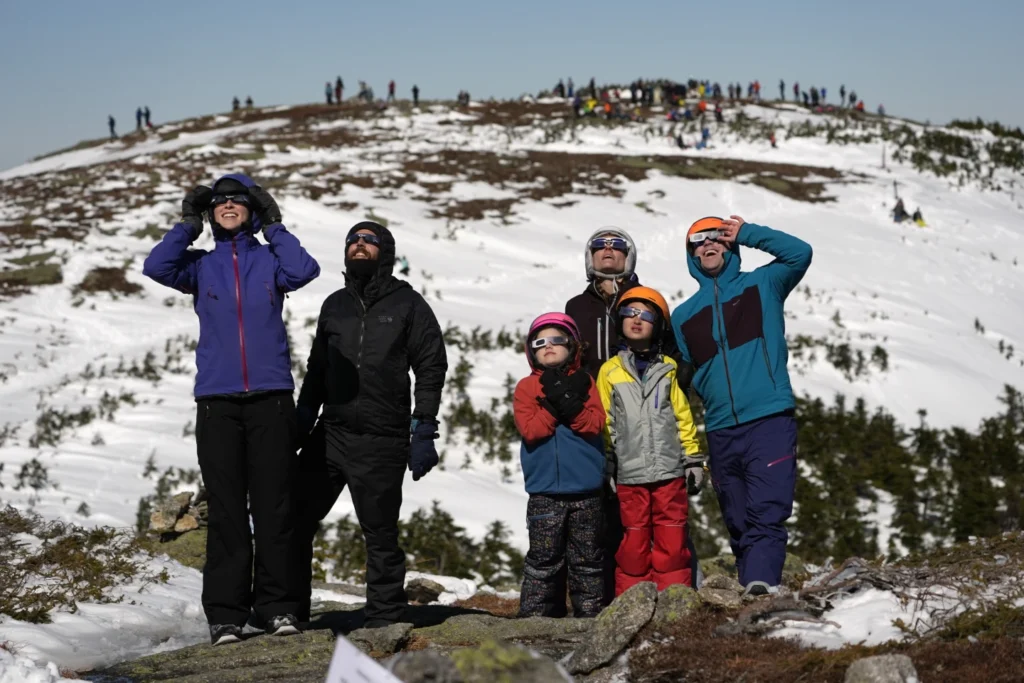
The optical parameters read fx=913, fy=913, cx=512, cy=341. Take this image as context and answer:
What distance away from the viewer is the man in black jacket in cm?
469

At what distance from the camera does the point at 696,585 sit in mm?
5234

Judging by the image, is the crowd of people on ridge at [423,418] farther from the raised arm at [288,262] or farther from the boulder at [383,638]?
the boulder at [383,638]

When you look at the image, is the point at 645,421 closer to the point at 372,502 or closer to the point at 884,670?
the point at 372,502

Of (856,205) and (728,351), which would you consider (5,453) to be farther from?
(856,205)

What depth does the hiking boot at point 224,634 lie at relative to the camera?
4.41 meters

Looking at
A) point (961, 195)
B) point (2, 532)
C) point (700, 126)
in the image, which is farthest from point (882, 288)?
point (700, 126)

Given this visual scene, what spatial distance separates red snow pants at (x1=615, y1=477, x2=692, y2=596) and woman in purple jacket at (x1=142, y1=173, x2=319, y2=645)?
178 centimetres

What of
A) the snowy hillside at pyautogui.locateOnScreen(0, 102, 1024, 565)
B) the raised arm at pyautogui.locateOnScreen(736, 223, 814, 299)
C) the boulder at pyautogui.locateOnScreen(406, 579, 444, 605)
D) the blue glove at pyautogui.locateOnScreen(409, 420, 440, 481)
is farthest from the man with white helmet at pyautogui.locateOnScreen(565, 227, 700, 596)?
the snowy hillside at pyautogui.locateOnScreen(0, 102, 1024, 565)

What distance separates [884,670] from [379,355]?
2.79m

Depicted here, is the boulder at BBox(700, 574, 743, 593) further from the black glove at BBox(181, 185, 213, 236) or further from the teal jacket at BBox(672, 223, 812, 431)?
the black glove at BBox(181, 185, 213, 236)

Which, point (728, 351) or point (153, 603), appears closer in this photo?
point (728, 351)

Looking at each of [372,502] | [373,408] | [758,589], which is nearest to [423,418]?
[373,408]

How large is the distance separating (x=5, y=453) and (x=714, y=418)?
10.1 metres

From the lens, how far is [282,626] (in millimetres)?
4500
